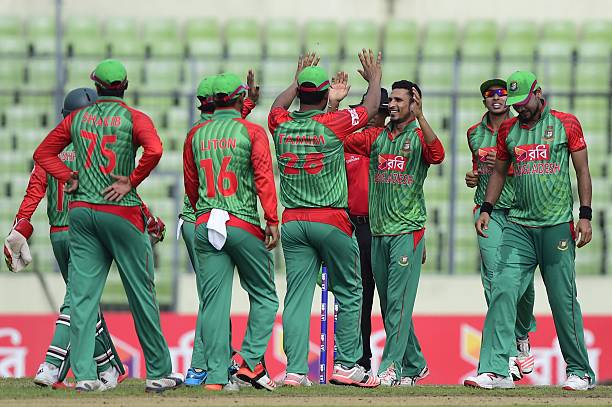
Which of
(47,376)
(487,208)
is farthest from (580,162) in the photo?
(47,376)

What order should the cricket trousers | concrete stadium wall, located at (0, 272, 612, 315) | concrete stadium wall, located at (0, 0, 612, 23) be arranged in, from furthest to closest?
1. concrete stadium wall, located at (0, 0, 612, 23)
2. concrete stadium wall, located at (0, 272, 612, 315)
3. the cricket trousers

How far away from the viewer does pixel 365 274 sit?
10773mm

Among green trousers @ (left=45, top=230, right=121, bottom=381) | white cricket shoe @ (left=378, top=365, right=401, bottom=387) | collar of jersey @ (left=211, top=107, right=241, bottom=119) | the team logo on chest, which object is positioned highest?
collar of jersey @ (left=211, top=107, right=241, bottom=119)

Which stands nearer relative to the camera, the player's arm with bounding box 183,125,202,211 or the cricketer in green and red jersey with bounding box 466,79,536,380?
the player's arm with bounding box 183,125,202,211

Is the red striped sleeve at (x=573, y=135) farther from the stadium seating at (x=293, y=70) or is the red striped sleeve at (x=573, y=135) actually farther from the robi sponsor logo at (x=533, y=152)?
the stadium seating at (x=293, y=70)

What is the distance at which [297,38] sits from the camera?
18453 mm

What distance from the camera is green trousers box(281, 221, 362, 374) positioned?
9547 millimetres

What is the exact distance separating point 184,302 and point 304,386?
6052 mm

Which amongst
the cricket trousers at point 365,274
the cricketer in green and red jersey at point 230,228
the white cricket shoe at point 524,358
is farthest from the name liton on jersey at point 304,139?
the white cricket shoe at point 524,358

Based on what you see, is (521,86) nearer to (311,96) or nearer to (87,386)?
(311,96)

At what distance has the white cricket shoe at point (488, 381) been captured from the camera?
9.47 metres

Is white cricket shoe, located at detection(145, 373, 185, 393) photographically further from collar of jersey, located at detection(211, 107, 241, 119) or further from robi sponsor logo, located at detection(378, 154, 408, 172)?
robi sponsor logo, located at detection(378, 154, 408, 172)

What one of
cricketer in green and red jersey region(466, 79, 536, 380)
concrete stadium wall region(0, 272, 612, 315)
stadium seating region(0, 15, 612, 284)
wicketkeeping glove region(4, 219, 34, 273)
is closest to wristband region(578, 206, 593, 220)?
cricketer in green and red jersey region(466, 79, 536, 380)

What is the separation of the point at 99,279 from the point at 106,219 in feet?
1.40
